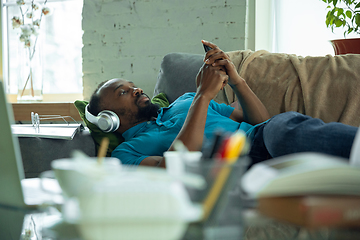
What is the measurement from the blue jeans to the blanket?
495 mm

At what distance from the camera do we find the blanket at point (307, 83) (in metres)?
1.38

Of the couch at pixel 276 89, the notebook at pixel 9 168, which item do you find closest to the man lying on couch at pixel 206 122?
the couch at pixel 276 89

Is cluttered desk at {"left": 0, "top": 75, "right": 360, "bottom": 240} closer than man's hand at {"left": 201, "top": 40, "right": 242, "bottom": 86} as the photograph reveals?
Yes

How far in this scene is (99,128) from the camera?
4.54 feet

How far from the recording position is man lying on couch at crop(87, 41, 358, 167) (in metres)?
0.86

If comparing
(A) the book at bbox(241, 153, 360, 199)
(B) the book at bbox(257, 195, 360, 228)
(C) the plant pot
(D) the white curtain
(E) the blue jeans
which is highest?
(D) the white curtain

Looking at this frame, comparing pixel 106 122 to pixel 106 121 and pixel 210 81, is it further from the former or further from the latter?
pixel 210 81

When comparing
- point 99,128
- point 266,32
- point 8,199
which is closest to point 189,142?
point 99,128

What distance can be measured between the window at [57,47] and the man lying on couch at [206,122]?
152 centimetres

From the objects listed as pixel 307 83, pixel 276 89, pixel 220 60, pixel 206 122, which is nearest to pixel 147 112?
pixel 206 122

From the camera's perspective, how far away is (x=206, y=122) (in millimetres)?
1412

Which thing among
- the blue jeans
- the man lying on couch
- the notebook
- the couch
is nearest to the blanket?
the couch

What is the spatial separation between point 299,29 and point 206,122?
1462 millimetres

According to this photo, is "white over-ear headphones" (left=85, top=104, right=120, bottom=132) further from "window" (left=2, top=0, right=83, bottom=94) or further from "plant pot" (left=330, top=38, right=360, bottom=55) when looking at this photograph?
"window" (left=2, top=0, right=83, bottom=94)
